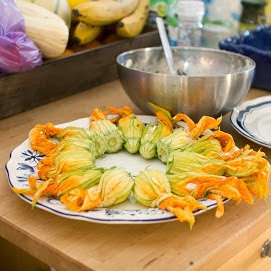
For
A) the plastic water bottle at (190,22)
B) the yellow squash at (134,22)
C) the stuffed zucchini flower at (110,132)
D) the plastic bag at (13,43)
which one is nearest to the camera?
the stuffed zucchini flower at (110,132)

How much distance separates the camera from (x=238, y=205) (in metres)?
0.67

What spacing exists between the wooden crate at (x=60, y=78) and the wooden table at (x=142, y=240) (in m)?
0.26

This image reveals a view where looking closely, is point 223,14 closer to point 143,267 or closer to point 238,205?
point 238,205

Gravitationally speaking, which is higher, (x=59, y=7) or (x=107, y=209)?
(x=59, y=7)

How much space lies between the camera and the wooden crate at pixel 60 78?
0.95 m

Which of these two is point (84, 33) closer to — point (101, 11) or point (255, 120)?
point (101, 11)

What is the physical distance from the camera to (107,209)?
0.60 metres

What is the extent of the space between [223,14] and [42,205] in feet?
3.19

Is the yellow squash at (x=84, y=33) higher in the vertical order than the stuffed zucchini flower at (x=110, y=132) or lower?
higher

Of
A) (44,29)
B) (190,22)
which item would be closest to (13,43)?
(44,29)

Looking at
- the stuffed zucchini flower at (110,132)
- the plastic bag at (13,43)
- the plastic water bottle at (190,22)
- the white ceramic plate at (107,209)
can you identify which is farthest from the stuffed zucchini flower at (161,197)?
the plastic water bottle at (190,22)

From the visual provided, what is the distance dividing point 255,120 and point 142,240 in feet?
1.30

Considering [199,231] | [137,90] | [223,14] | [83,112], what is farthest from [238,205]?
[223,14]

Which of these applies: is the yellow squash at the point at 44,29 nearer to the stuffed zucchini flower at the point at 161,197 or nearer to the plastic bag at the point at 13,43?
the plastic bag at the point at 13,43
